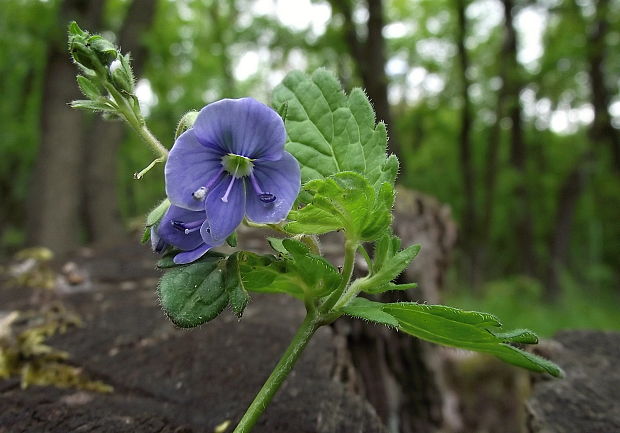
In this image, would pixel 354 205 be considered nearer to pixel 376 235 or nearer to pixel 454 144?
pixel 376 235

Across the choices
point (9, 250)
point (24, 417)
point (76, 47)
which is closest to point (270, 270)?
point (76, 47)

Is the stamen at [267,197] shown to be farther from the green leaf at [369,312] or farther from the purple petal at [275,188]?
the green leaf at [369,312]

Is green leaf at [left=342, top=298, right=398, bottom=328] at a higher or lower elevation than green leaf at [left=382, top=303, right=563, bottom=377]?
higher

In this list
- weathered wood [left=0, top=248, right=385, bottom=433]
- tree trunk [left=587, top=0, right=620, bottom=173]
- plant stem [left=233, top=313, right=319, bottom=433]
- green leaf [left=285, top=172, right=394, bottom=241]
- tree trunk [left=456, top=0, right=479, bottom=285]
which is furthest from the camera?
tree trunk [left=456, top=0, right=479, bottom=285]

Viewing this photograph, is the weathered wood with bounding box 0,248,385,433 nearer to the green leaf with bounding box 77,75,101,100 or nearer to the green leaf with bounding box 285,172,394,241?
the green leaf with bounding box 285,172,394,241

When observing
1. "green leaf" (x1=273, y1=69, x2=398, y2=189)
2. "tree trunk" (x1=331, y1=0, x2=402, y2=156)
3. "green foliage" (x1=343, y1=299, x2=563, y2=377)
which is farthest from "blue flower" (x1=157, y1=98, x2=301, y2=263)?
"tree trunk" (x1=331, y1=0, x2=402, y2=156)

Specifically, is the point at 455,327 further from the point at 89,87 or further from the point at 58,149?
the point at 58,149

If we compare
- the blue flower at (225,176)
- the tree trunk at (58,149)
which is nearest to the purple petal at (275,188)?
the blue flower at (225,176)
